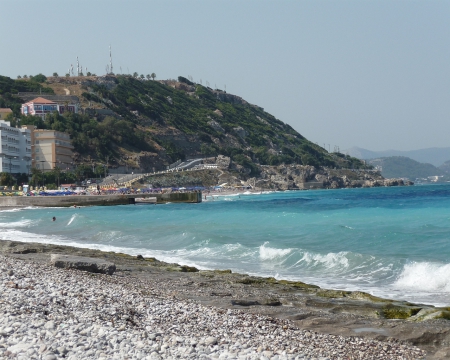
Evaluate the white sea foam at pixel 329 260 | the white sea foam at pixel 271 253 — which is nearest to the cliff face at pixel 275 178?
the white sea foam at pixel 271 253

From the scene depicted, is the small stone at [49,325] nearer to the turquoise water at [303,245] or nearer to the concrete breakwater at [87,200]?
the turquoise water at [303,245]

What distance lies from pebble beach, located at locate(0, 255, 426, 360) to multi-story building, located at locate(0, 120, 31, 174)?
7746 centimetres

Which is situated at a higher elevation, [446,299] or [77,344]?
A: [77,344]

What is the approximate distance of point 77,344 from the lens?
259 inches

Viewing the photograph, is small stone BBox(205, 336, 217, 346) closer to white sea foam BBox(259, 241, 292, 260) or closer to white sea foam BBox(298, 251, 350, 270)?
white sea foam BBox(298, 251, 350, 270)

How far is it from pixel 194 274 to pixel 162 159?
104310mm

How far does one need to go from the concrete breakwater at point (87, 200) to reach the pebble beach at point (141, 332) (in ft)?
177

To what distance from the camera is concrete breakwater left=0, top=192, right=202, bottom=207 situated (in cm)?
6181

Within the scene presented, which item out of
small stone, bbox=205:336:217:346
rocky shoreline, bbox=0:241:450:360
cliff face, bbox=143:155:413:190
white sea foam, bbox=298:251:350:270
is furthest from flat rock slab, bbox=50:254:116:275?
cliff face, bbox=143:155:413:190

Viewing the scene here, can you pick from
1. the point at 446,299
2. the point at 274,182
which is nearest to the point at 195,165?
the point at 274,182

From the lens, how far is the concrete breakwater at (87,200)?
61812 mm

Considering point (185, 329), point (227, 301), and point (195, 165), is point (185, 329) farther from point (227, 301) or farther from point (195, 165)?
point (195, 165)

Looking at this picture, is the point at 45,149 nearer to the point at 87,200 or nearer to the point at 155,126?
the point at 87,200

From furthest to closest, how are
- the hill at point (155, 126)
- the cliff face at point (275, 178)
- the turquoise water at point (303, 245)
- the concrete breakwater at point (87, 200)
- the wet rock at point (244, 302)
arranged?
1. the cliff face at point (275, 178)
2. the hill at point (155, 126)
3. the concrete breakwater at point (87, 200)
4. the turquoise water at point (303, 245)
5. the wet rock at point (244, 302)
